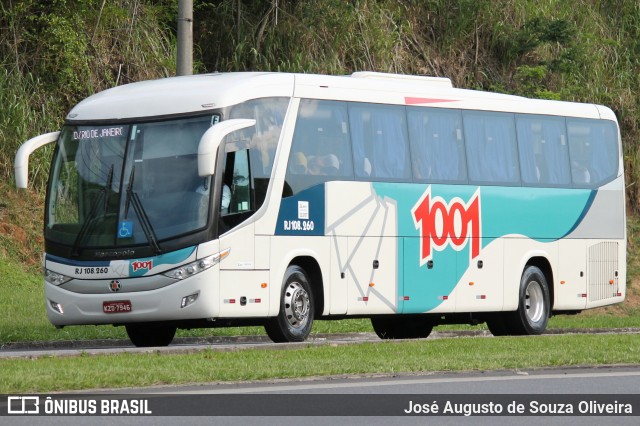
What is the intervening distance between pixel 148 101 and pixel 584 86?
2309cm

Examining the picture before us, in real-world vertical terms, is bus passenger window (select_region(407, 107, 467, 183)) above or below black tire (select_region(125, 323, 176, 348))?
above

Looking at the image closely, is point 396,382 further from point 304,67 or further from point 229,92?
point 304,67

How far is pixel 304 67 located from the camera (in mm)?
34562

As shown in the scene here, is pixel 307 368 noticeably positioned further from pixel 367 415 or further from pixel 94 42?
pixel 94 42

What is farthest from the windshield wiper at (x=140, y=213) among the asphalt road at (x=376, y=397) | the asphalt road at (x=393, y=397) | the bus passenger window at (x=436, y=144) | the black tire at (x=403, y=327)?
the black tire at (x=403, y=327)

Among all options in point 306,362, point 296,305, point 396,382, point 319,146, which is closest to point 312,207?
point 319,146

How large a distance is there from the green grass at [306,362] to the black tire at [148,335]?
11.1 feet

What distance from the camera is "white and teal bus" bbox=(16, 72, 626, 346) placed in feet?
61.9

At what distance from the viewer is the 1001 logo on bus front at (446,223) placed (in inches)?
877

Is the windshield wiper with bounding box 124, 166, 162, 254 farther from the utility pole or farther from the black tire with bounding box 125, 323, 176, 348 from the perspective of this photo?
the utility pole

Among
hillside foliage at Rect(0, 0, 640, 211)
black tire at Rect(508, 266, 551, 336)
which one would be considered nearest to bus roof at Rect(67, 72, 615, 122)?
black tire at Rect(508, 266, 551, 336)

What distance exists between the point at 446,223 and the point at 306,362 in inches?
297

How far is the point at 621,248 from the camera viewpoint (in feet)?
85.7

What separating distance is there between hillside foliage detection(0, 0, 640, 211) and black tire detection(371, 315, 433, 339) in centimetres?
925
